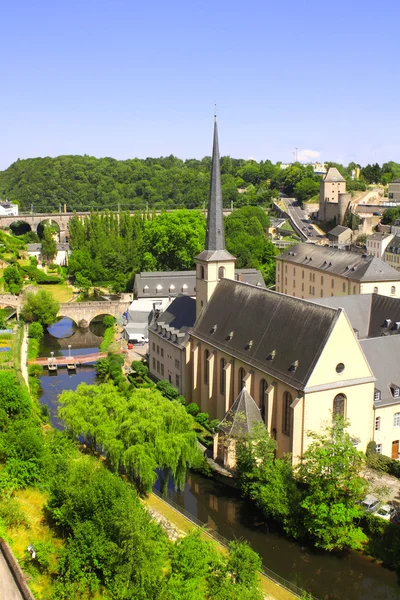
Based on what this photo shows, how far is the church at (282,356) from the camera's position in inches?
1449

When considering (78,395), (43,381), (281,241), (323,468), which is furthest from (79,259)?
(323,468)

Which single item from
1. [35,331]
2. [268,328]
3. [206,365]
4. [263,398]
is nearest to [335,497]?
[263,398]

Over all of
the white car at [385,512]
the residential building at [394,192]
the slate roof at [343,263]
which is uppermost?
the residential building at [394,192]

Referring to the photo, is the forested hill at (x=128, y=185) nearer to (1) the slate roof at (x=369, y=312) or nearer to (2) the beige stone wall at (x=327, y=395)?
(1) the slate roof at (x=369, y=312)

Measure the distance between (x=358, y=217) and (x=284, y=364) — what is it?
8261 centimetres

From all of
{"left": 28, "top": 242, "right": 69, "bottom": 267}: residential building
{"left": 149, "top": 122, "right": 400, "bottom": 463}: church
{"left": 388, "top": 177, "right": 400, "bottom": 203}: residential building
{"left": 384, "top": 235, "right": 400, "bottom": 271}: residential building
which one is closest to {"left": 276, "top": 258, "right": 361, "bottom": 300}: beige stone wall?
{"left": 149, "top": 122, "right": 400, "bottom": 463}: church

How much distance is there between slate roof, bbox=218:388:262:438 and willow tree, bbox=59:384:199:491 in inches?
121

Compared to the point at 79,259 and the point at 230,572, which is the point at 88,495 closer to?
the point at 230,572

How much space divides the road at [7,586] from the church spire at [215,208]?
98.4 ft

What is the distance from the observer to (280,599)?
2786 cm

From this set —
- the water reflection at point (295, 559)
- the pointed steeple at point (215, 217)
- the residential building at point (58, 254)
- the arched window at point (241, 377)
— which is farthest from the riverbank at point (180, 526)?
the residential building at point (58, 254)

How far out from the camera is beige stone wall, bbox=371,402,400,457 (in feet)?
129

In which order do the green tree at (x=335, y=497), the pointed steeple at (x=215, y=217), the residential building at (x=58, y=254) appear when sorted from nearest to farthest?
the green tree at (x=335, y=497)
the pointed steeple at (x=215, y=217)
the residential building at (x=58, y=254)

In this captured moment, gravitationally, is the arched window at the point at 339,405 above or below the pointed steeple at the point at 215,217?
below
